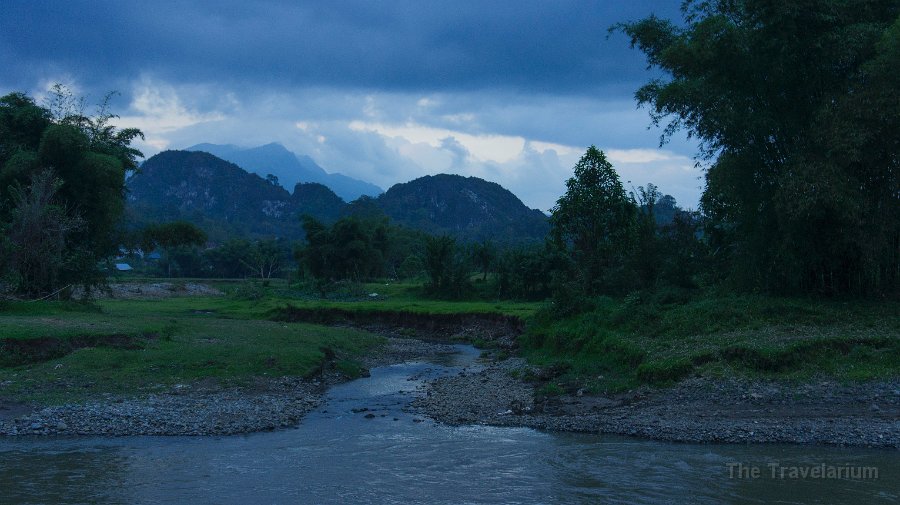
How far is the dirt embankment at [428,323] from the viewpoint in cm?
3956

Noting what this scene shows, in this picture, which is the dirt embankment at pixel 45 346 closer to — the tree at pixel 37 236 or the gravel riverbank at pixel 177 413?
the gravel riverbank at pixel 177 413

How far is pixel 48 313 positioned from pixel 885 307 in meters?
33.4

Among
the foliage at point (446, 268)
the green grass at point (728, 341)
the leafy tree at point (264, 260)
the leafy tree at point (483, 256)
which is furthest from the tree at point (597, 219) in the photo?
the leafy tree at point (264, 260)

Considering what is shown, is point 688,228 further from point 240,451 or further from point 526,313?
point 240,451

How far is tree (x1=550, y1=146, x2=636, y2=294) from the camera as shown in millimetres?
32875

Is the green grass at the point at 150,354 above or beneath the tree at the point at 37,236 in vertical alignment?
beneath

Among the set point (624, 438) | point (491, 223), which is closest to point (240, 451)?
point (624, 438)

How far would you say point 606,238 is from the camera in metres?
33.6

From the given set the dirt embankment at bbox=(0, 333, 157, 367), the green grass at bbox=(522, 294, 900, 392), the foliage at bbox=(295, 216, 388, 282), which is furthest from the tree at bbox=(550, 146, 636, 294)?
the foliage at bbox=(295, 216, 388, 282)

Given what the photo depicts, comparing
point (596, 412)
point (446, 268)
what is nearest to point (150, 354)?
point (596, 412)

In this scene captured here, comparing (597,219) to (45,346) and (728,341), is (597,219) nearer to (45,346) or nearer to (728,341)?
(728,341)

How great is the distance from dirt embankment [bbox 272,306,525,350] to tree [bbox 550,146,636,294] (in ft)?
19.5

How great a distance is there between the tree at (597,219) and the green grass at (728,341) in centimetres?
667

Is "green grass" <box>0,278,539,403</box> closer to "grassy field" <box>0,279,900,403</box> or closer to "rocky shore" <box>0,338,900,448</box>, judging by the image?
"grassy field" <box>0,279,900,403</box>
